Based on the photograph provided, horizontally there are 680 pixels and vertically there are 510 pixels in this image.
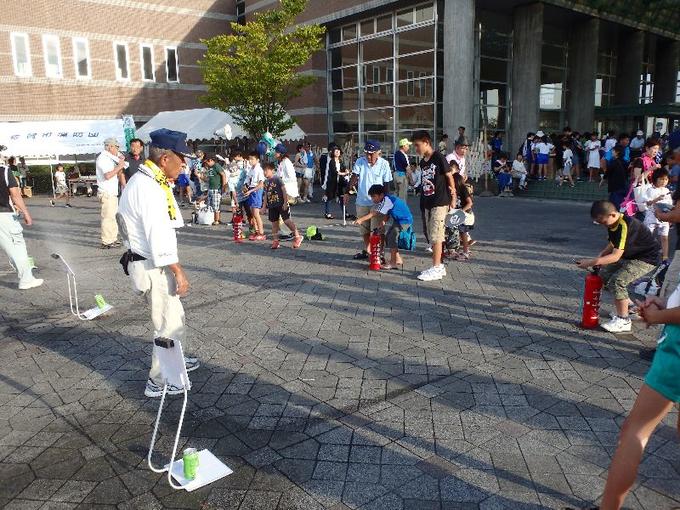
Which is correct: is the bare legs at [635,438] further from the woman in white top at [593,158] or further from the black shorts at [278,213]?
the woman in white top at [593,158]

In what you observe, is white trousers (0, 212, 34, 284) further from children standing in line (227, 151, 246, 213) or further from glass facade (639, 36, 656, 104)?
glass facade (639, 36, 656, 104)

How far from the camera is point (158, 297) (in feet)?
13.4

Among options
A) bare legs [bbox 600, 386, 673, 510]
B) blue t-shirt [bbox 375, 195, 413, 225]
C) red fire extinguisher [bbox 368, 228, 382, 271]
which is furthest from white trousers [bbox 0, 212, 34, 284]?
bare legs [bbox 600, 386, 673, 510]

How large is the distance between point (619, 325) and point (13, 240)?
7909mm

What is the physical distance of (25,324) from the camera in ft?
20.2

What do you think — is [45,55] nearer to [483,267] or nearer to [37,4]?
[37,4]

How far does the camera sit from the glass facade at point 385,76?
74.3 ft

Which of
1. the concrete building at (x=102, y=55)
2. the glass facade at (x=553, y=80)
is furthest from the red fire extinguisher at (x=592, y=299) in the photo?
the concrete building at (x=102, y=55)

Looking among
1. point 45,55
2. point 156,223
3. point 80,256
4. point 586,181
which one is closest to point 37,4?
point 45,55

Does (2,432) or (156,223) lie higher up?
(156,223)

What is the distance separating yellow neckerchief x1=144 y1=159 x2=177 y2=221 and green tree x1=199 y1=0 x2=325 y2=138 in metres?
18.4

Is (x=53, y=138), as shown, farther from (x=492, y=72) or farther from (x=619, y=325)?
(x=619, y=325)

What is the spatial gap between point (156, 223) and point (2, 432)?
188cm

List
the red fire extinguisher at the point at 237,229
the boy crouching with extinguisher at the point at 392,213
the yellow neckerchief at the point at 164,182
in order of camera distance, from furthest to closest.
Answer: the red fire extinguisher at the point at 237,229 < the boy crouching with extinguisher at the point at 392,213 < the yellow neckerchief at the point at 164,182
